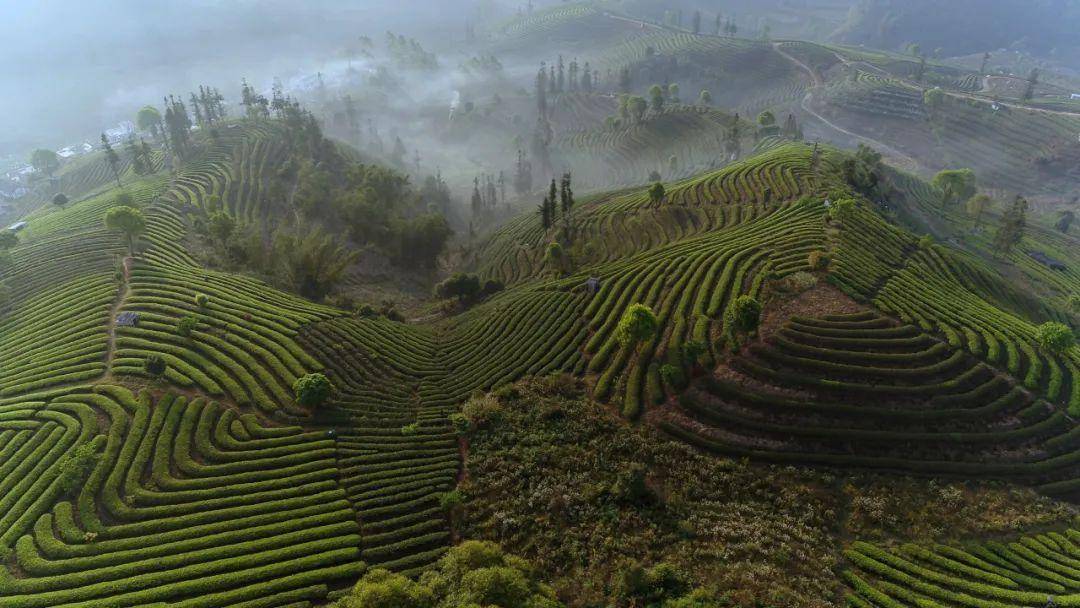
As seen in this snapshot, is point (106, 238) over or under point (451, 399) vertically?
over

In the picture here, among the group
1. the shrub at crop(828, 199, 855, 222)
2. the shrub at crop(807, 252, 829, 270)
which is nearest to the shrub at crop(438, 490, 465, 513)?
the shrub at crop(807, 252, 829, 270)

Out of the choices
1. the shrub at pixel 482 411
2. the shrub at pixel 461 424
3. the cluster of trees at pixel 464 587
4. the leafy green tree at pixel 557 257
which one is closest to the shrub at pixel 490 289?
the leafy green tree at pixel 557 257

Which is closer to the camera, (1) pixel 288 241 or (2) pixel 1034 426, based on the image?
(2) pixel 1034 426

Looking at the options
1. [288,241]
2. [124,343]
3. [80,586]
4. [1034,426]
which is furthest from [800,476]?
[288,241]

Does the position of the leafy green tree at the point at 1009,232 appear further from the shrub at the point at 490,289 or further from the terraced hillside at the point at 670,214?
the shrub at the point at 490,289

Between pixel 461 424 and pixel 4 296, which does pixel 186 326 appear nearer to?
pixel 461 424

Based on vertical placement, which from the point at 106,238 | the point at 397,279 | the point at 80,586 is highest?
the point at 106,238

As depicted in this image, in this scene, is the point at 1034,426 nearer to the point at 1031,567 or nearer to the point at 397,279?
the point at 1031,567

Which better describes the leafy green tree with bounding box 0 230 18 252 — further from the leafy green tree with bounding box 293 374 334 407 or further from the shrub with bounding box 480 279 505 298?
the shrub with bounding box 480 279 505 298
